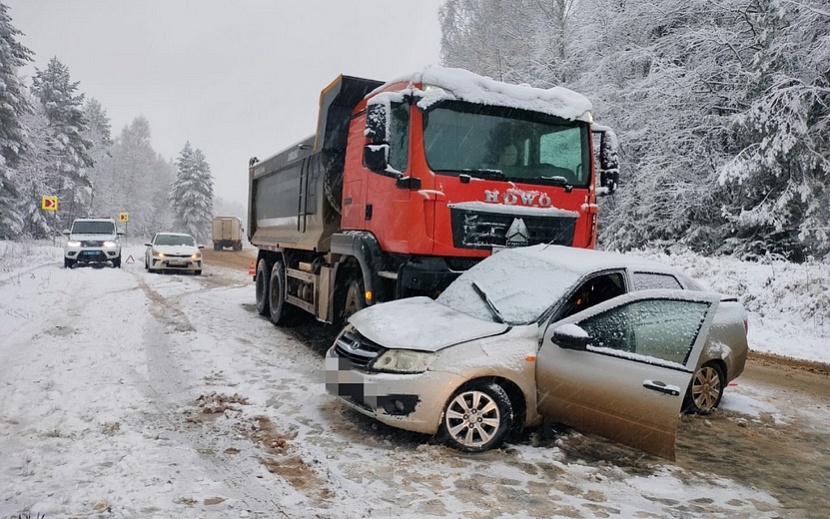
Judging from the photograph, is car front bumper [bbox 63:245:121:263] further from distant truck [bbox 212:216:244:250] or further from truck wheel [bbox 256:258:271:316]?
distant truck [bbox 212:216:244:250]

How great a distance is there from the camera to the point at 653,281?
18.5 ft

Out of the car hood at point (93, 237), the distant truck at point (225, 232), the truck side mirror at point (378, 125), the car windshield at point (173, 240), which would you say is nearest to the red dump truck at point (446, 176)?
the truck side mirror at point (378, 125)

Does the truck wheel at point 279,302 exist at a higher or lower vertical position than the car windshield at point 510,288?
lower

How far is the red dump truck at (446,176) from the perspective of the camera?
6.36 meters

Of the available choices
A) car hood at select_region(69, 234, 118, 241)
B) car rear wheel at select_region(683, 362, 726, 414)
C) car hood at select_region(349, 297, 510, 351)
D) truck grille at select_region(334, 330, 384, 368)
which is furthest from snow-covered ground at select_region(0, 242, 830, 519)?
car hood at select_region(69, 234, 118, 241)

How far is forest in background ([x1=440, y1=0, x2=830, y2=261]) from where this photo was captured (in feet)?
42.2

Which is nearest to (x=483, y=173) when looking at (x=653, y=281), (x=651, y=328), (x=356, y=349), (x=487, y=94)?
(x=487, y=94)

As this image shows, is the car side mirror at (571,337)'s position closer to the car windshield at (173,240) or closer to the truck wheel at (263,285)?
the truck wheel at (263,285)

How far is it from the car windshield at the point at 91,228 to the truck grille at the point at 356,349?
848 inches

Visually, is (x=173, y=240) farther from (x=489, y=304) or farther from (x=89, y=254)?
(x=489, y=304)

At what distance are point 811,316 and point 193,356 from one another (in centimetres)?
1063

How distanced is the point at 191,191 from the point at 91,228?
140 feet

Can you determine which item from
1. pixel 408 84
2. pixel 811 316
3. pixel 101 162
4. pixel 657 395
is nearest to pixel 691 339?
pixel 657 395

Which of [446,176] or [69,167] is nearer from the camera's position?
Answer: [446,176]
